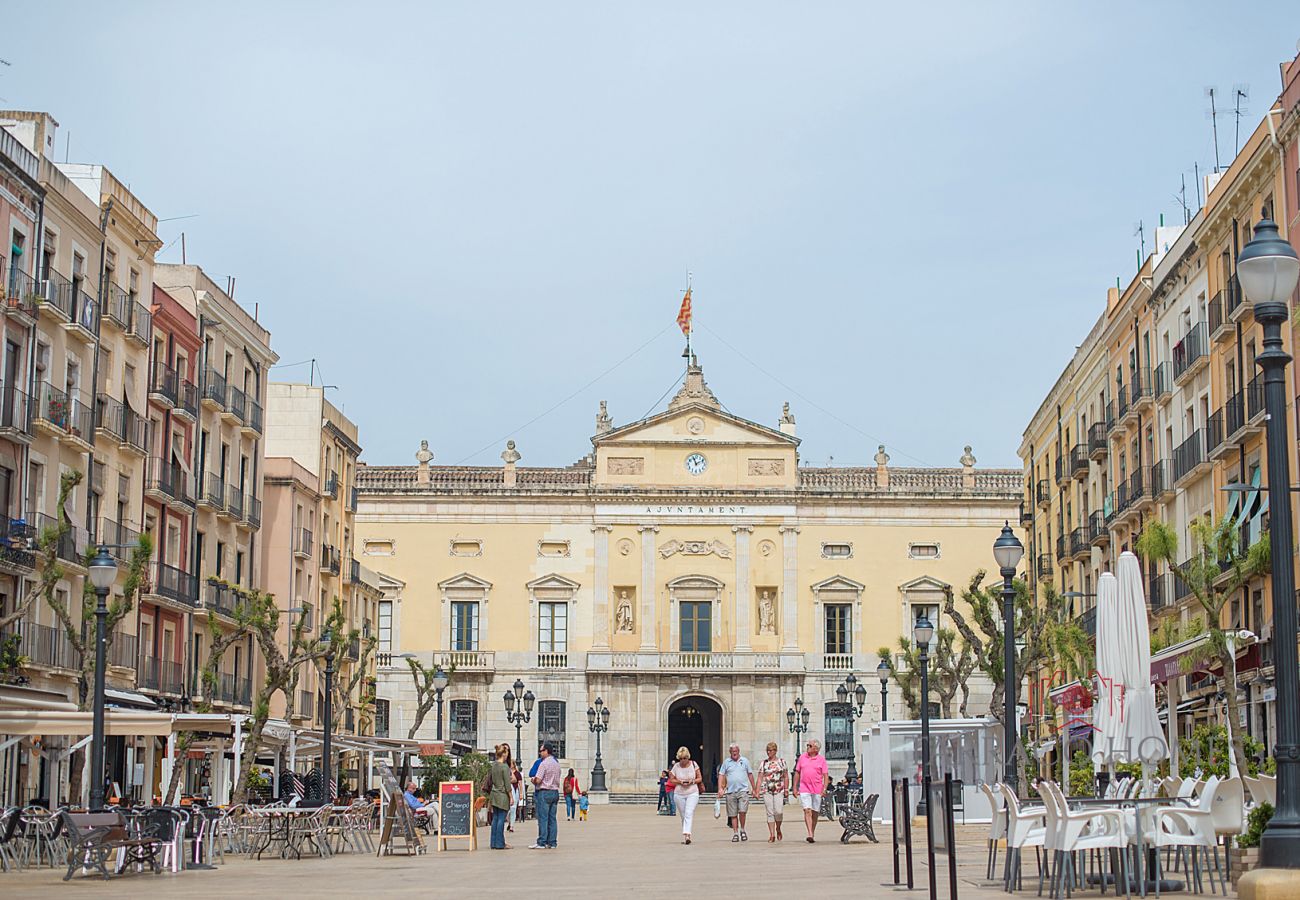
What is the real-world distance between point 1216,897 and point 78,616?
26.5 metres

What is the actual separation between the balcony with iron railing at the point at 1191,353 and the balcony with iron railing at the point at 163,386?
23021mm

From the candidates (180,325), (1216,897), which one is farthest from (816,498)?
(1216,897)

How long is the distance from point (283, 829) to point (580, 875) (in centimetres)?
699

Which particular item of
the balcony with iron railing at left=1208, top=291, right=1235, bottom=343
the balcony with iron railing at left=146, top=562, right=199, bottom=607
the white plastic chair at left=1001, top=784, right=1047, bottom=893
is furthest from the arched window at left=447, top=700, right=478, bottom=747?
the white plastic chair at left=1001, top=784, right=1047, bottom=893

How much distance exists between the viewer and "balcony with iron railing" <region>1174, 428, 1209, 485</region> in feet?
120

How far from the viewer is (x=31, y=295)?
107 ft

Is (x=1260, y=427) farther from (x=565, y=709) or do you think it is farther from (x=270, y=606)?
(x=565, y=709)

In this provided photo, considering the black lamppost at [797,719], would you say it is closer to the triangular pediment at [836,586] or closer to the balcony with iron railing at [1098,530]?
the triangular pediment at [836,586]

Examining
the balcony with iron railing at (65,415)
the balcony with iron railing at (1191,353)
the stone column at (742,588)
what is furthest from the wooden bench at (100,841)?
the stone column at (742,588)

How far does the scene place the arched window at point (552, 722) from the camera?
2537 inches

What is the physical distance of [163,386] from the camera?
40.7 m

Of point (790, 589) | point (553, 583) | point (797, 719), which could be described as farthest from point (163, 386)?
point (790, 589)

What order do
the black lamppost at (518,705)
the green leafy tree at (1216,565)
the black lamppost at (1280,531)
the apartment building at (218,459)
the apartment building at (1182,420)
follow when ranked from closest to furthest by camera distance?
the black lamppost at (1280,531)
the green leafy tree at (1216,565)
the apartment building at (1182,420)
the apartment building at (218,459)
the black lamppost at (518,705)

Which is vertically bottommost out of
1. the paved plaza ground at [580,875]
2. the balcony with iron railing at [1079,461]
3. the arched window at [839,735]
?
the paved plaza ground at [580,875]
